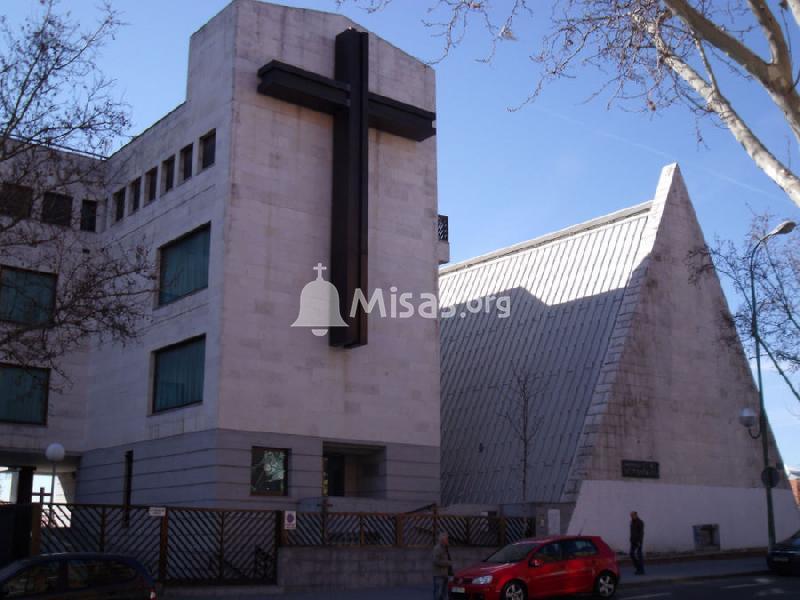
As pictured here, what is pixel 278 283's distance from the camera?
28.9 metres

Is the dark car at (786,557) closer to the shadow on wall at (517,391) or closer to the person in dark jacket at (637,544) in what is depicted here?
the person in dark jacket at (637,544)

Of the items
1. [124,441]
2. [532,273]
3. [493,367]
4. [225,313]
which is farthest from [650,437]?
[124,441]

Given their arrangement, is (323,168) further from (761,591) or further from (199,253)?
(761,591)

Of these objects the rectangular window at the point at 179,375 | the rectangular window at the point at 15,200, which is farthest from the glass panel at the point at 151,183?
the rectangular window at the point at 15,200

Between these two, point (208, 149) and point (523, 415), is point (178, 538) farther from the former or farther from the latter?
point (523, 415)

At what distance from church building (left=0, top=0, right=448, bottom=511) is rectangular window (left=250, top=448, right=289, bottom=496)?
5cm

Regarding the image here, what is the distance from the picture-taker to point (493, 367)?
128ft

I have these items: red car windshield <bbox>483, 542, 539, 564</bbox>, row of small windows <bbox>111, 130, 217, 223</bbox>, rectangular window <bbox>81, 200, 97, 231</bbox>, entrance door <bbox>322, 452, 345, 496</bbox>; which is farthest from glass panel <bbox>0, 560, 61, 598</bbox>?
rectangular window <bbox>81, 200, 97, 231</bbox>

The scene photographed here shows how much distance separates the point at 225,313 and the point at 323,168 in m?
6.50

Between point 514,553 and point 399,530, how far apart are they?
537cm

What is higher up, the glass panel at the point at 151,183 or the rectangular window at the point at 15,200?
the glass panel at the point at 151,183

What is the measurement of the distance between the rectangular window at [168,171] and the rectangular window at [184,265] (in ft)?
8.15

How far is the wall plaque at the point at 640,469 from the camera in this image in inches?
1254

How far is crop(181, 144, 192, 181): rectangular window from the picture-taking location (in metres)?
31.6
